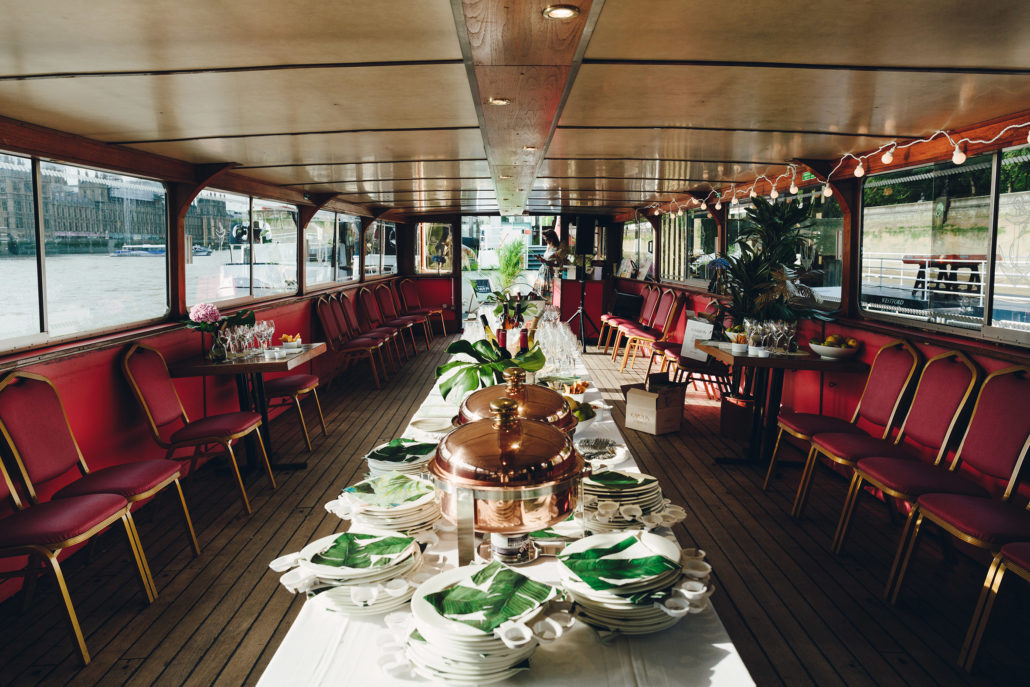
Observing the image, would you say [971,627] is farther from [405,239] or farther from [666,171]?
[405,239]

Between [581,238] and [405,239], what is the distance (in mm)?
3516

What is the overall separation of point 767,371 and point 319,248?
6.41 metres

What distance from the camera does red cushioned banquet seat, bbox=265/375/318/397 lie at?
17.6 feet

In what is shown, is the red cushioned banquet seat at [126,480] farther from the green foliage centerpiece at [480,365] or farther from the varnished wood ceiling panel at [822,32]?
the varnished wood ceiling panel at [822,32]

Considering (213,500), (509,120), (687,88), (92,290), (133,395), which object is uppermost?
(687,88)

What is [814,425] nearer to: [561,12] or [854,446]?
[854,446]

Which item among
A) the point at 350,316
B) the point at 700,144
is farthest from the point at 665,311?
the point at 700,144

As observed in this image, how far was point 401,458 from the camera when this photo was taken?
2096mm

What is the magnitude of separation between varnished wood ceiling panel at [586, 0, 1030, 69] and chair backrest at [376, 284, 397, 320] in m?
8.56

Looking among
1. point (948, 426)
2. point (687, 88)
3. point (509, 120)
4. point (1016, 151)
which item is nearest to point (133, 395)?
point (509, 120)

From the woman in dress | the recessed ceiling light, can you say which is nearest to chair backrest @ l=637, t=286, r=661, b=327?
the woman in dress

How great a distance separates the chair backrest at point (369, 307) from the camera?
9.65 m

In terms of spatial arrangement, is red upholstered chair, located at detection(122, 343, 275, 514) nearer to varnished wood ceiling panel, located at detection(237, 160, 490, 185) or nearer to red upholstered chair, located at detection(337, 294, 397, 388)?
varnished wood ceiling panel, located at detection(237, 160, 490, 185)

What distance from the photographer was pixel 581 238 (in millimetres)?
12750
